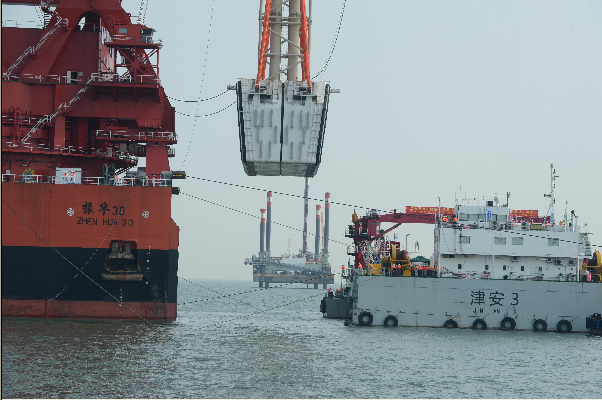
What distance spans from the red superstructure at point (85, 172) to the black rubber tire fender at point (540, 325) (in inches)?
833

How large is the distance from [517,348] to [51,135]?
26862mm

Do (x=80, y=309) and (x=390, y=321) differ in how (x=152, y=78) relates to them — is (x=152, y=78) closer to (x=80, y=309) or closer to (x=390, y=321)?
(x=80, y=309)

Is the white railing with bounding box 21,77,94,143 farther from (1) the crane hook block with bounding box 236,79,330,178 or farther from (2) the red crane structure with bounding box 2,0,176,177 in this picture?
(1) the crane hook block with bounding box 236,79,330,178

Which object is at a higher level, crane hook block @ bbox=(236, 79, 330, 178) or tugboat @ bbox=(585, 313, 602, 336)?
crane hook block @ bbox=(236, 79, 330, 178)

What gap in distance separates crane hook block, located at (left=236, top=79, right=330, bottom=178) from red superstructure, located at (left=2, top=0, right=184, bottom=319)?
26.9 ft

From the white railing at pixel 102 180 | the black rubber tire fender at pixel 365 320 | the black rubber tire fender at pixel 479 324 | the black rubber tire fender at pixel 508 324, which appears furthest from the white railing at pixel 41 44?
the black rubber tire fender at pixel 508 324

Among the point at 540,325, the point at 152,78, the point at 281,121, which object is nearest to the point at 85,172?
the point at 152,78

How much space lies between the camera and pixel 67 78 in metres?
Answer: 42.5

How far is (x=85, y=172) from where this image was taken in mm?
43281

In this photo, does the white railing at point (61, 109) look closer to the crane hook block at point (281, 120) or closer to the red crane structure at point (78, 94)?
the red crane structure at point (78, 94)

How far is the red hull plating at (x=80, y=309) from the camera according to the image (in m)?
37.8

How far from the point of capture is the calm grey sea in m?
23.4

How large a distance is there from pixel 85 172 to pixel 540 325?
27.7 metres

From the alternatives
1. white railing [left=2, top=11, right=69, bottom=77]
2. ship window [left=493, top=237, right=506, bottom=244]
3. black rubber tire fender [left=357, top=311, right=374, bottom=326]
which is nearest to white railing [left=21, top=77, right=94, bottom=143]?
white railing [left=2, top=11, right=69, bottom=77]
